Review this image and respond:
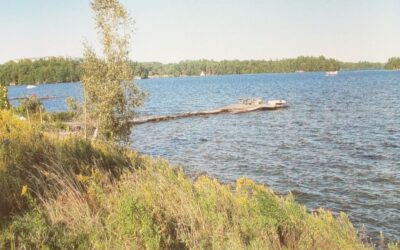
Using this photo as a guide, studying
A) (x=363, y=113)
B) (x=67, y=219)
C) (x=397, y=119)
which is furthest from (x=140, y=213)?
(x=363, y=113)

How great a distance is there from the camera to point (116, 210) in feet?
22.2

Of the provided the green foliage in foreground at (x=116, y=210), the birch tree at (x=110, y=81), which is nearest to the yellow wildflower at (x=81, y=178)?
the green foliage in foreground at (x=116, y=210)

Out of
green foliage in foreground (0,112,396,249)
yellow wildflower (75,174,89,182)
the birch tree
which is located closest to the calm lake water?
the birch tree

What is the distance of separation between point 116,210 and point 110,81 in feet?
42.2

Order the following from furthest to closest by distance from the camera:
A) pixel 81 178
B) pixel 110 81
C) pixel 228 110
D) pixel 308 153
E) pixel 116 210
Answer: pixel 228 110, pixel 308 153, pixel 110 81, pixel 81 178, pixel 116 210

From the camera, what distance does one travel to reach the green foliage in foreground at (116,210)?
5.95 meters

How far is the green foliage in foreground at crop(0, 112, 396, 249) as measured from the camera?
5949 millimetres

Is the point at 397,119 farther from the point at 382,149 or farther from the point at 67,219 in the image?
the point at 67,219

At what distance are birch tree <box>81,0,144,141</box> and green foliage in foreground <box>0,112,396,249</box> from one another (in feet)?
26.5

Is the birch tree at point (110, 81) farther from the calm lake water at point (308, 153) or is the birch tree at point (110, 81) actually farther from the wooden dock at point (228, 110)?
the wooden dock at point (228, 110)

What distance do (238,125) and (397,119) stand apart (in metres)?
18.3

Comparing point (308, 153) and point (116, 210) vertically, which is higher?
point (116, 210)

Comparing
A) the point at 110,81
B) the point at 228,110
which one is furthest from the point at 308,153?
the point at 228,110

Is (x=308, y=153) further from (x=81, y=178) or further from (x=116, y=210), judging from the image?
(x=116, y=210)
